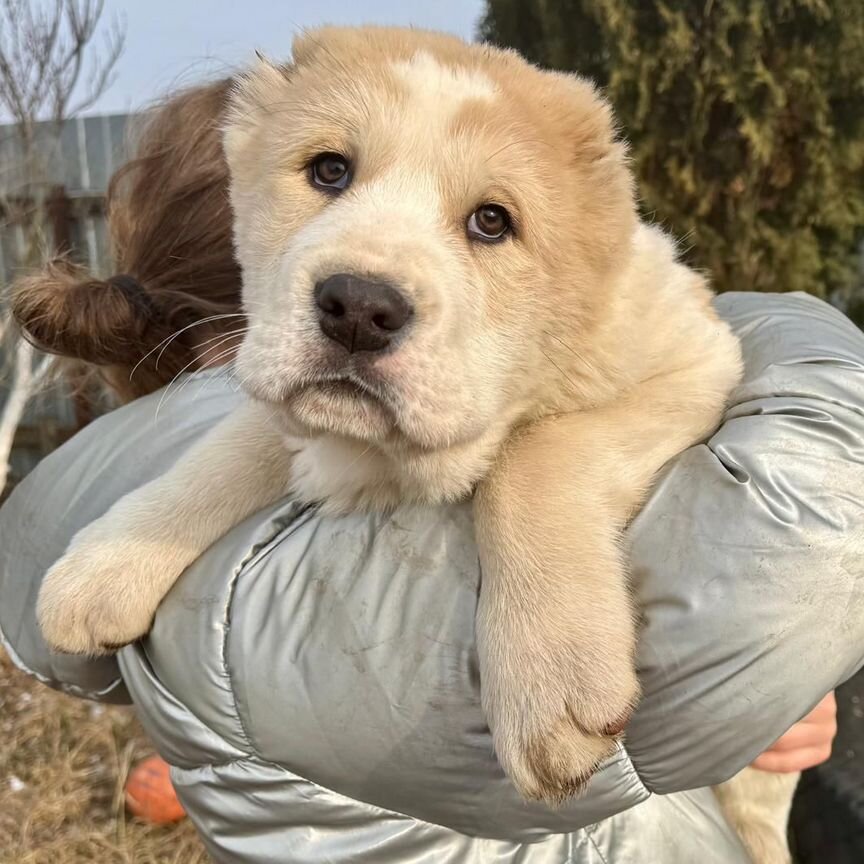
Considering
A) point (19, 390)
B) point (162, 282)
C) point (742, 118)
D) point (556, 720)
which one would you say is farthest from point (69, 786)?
point (742, 118)

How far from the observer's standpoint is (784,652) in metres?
1.10

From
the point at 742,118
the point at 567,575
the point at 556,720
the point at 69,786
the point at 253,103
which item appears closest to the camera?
the point at 556,720

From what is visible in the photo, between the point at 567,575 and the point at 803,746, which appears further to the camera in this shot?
the point at 803,746

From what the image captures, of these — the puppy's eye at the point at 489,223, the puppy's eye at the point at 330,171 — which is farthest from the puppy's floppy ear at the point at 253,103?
the puppy's eye at the point at 489,223

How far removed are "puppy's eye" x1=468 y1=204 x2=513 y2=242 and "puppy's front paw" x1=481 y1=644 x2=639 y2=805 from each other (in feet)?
2.51

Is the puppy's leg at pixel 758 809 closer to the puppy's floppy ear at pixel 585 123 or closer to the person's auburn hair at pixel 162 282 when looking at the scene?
the puppy's floppy ear at pixel 585 123

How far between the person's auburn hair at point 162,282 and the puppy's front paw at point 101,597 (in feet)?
1.95

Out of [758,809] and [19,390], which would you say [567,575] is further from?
[19,390]

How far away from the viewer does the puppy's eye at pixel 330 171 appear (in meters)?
1.59

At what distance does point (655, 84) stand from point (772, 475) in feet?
12.7

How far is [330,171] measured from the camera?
161 centimetres

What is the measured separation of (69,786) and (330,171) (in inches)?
147

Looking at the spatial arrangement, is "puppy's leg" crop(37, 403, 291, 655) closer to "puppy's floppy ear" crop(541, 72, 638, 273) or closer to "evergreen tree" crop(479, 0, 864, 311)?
"puppy's floppy ear" crop(541, 72, 638, 273)

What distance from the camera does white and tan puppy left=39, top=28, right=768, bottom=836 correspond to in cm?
129
